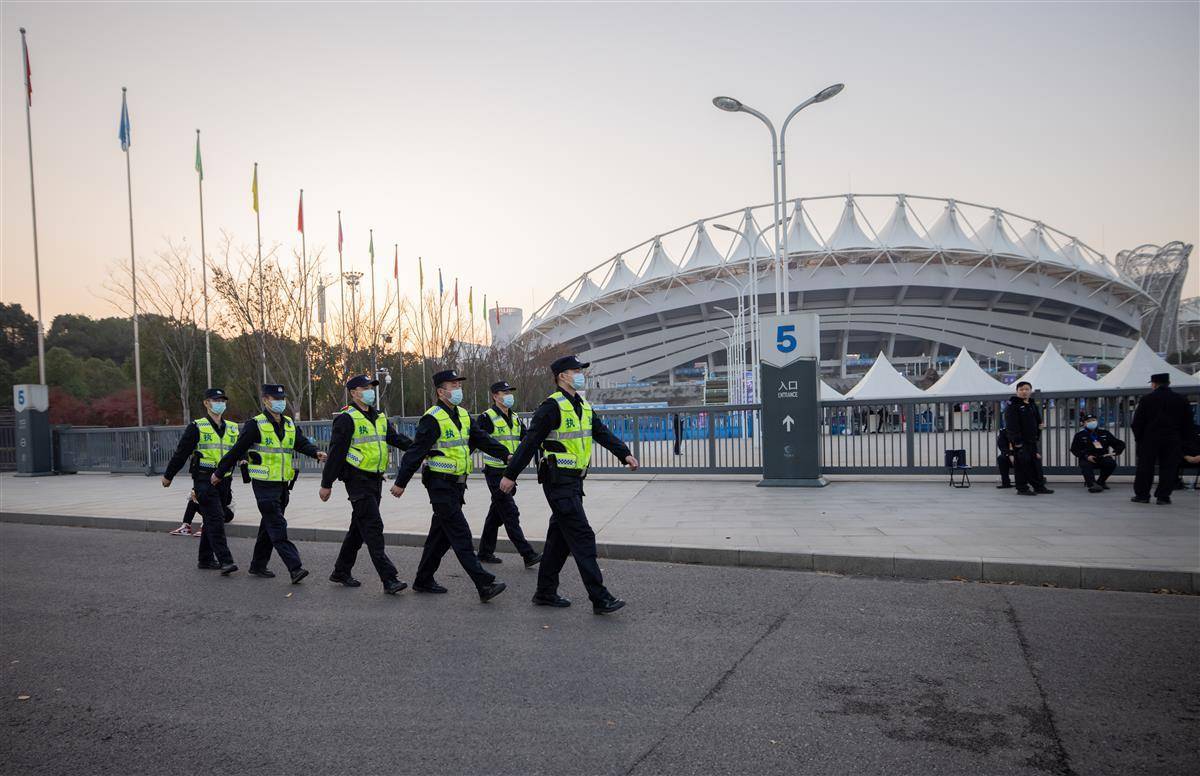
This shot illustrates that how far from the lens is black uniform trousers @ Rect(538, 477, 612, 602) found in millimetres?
5254

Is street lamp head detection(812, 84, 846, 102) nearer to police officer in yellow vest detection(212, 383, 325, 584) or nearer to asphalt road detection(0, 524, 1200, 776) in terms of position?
asphalt road detection(0, 524, 1200, 776)

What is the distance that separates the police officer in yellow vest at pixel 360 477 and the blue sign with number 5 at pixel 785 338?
281 inches

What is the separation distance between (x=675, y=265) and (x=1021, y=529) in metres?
77.4

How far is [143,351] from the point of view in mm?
40844

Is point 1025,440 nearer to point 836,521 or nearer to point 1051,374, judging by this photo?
point 836,521

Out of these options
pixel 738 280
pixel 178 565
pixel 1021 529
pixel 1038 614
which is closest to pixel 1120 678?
pixel 1038 614

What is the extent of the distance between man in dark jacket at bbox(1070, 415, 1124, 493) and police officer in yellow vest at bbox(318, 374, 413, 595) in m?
9.76

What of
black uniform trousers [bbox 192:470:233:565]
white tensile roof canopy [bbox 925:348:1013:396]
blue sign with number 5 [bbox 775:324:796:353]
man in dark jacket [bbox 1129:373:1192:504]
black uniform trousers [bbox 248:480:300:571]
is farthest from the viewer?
white tensile roof canopy [bbox 925:348:1013:396]

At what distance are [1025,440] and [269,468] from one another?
32.3ft

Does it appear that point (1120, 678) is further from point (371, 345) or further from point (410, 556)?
point (371, 345)

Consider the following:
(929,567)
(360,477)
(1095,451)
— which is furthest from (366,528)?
(1095,451)

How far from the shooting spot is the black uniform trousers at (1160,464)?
9.17m

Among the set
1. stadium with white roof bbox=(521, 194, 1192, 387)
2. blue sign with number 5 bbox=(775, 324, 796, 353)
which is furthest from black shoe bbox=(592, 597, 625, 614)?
stadium with white roof bbox=(521, 194, 1192, 387)

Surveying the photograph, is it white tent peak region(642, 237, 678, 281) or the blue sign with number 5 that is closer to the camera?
the blue sign with number 5
